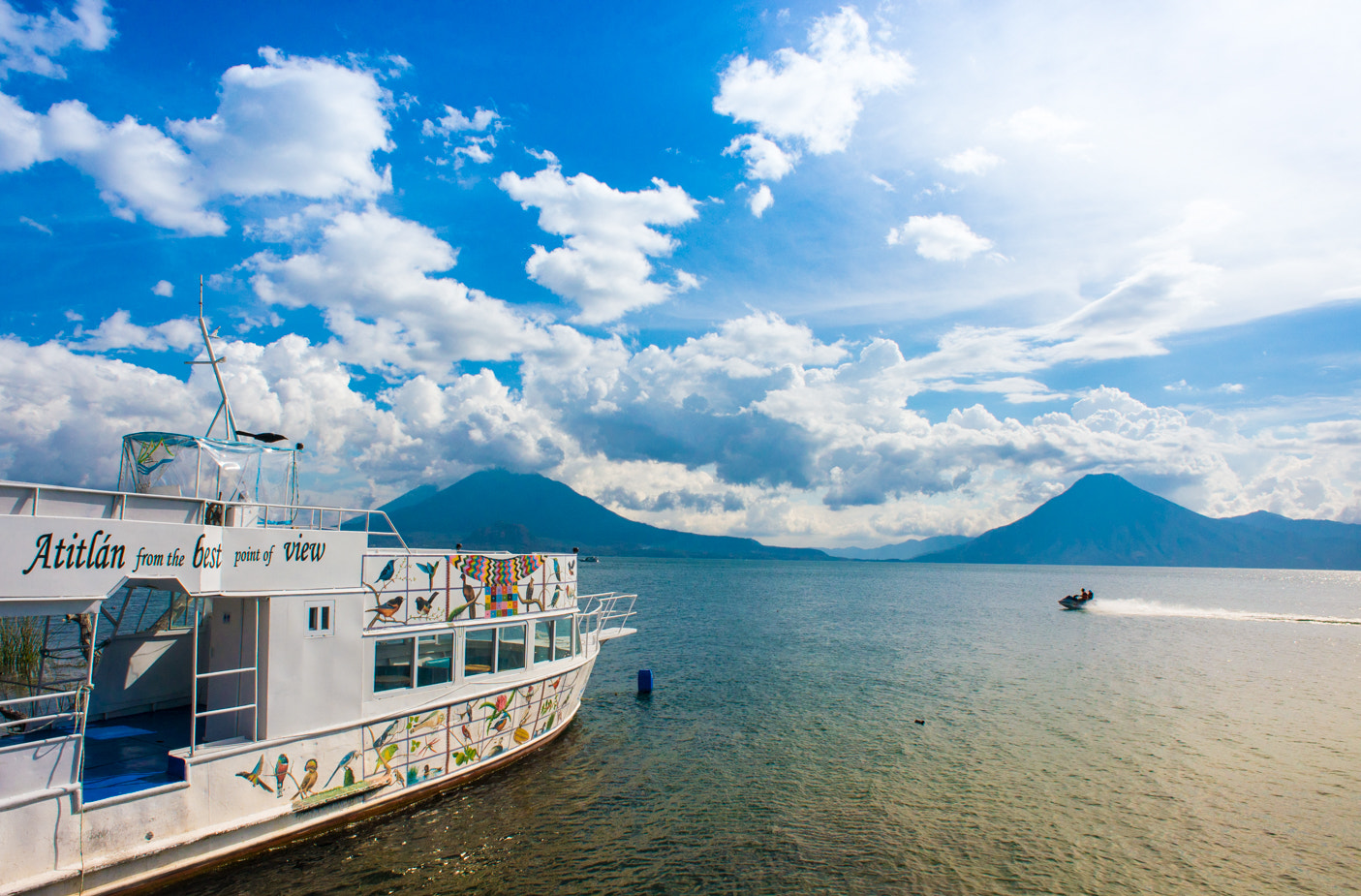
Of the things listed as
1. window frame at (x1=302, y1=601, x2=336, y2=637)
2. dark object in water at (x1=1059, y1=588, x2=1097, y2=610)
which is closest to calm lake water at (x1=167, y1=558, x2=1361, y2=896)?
window frame at (x1=302, y1=601, x2=336, y2=637)

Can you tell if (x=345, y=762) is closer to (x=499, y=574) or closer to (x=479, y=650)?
(x=479, y=650)

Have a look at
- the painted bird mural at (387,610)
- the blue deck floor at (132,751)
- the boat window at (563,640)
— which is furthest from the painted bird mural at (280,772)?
the boat window at (563,640)

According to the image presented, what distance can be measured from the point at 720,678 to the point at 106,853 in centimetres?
2391

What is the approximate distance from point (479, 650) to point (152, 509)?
7.72 metres

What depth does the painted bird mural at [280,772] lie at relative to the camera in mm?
12039

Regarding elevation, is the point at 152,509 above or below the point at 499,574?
above

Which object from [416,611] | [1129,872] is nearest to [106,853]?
[416,611]

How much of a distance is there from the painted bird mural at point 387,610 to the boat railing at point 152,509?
1.64m

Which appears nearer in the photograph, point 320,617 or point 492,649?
point 320,617

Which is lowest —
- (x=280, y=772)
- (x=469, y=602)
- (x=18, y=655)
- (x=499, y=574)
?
(x=280, y=772)

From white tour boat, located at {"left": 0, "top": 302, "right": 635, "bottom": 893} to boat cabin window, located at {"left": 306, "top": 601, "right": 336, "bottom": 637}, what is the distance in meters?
0.03

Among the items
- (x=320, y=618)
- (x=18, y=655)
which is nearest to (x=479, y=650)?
(x=320, y=618)

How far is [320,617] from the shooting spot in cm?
1302

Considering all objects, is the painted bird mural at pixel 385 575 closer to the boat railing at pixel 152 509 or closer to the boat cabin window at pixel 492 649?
the boat railing at pixel 152 509
